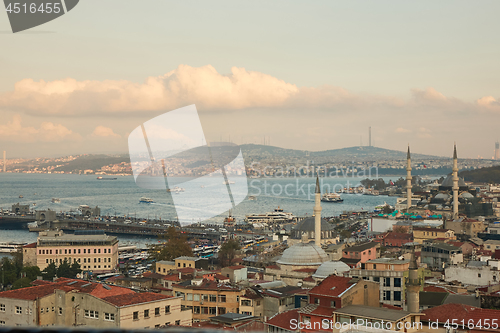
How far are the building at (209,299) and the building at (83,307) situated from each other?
1907mm

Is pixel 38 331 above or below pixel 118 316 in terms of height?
above

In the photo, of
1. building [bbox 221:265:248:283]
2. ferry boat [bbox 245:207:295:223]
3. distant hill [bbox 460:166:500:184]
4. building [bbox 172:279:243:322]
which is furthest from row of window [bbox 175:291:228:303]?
distant hill [bbox 460:166:500:184]

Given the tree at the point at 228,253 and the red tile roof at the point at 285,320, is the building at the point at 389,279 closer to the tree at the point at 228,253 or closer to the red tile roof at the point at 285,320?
the red tile roof at the point at 285,320

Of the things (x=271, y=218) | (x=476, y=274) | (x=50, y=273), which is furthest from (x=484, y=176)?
(x=50, y=273)

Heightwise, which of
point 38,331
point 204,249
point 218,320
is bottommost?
point 204,249

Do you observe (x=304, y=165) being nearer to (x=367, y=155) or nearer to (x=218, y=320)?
(x=367, y=155)

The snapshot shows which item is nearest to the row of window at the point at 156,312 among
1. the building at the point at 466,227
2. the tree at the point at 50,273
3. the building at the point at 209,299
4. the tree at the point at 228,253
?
the building at the point at 209,299

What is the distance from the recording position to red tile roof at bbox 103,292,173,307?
27.9ft

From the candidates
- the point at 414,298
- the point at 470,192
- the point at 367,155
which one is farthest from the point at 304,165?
the point at 414,298

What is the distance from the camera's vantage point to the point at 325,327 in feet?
26.7

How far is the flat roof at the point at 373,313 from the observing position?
7.28m

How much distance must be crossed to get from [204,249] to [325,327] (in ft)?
66.3

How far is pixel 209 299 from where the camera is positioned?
11.2 m

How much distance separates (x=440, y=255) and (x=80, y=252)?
1309cm
